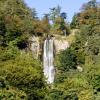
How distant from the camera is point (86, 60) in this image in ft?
100.0

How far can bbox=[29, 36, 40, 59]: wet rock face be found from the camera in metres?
32.0

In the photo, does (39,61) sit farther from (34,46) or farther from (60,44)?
(60,44)

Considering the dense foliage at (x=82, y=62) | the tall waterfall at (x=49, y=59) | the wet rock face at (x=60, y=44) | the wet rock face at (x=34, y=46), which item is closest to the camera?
the dense foliage at (x=82, y=62)

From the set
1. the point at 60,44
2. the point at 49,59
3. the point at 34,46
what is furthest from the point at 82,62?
the point at 34,46

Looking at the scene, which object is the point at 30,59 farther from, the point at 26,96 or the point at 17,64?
the point at 26,96

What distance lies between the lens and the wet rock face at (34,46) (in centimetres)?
3197

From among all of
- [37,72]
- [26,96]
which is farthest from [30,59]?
[26,96]

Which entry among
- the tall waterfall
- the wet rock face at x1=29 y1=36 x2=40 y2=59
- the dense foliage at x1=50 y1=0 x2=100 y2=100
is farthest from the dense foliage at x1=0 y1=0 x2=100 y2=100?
the tall waterfall

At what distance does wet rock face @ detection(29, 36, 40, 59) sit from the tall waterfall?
59 centimetres

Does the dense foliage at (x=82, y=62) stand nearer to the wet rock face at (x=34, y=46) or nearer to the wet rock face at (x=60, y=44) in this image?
the wet rock face at (x=60, y=44)

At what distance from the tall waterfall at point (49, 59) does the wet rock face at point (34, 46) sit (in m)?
0.59

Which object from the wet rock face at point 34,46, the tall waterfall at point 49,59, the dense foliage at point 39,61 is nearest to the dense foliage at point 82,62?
the dense foliage at point 39,61

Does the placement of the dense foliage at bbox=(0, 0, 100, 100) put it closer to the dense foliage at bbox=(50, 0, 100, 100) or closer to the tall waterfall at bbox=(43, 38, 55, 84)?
the dense foliage at bbox=(50, 0, 100, 100)

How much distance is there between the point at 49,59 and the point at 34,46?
1476 millimetres
